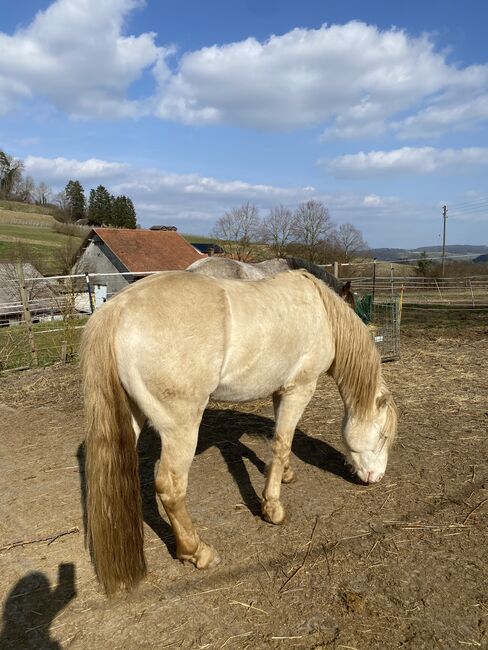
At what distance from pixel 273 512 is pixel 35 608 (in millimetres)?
1471

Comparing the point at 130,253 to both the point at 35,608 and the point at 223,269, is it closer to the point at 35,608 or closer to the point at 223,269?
the point at 223,269

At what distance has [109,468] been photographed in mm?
2295

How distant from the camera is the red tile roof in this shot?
90.6ft

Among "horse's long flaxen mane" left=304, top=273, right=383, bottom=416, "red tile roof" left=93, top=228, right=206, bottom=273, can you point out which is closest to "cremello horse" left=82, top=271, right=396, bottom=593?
"horse's long flaxen mane" left=304, top=273, right=383, bottom=416

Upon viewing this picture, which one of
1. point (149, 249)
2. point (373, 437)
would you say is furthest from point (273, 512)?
point (149, 249)

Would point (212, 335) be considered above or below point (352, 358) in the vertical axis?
above

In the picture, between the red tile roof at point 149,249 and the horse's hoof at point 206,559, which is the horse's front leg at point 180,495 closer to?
the horse's hoof at point 206,559

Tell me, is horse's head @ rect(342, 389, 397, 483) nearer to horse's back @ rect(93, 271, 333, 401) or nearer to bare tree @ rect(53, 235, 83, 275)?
horse's back @ rect(93, 271, 333, 401)

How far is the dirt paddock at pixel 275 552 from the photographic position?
2.04 metres

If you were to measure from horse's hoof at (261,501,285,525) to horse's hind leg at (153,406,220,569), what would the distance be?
0.50m

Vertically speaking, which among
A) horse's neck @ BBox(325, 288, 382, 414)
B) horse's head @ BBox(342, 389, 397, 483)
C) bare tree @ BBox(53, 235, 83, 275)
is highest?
bare tree @ BBox(53, 235, 83, 275)

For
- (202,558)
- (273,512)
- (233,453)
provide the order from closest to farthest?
1. (202,558)
2. (273,512)
3. (233,453)

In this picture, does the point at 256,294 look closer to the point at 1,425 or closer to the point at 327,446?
the point at 327,446

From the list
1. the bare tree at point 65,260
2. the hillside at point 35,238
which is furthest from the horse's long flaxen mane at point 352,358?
the bare tree at point 65,260
